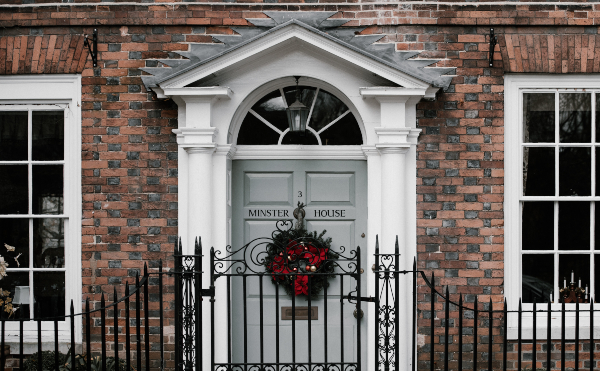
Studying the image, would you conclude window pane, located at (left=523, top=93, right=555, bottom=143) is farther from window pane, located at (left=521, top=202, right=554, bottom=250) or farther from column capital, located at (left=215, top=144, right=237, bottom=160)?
column capital, located at (left=215, top=144, right=237, bottom=160)

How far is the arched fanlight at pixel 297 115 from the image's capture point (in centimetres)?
504

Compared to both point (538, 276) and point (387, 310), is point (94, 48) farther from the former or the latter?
point (538, 276)

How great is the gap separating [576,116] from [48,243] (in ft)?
17.1

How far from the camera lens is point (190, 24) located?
5230mm

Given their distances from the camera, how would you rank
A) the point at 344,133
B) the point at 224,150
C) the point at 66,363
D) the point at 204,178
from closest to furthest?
1. the point at 66,363
2. the point at 204,178
3. the point at 224,150
4. the point at 344,133

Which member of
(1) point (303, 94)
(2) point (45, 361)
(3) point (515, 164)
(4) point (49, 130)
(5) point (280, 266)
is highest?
(1) point (303, 94)

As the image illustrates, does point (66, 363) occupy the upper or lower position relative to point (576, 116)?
lower

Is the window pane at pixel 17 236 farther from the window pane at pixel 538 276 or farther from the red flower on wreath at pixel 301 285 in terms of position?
the window pane at pixel 538 276

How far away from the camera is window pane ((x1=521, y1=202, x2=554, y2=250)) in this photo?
5289 mm

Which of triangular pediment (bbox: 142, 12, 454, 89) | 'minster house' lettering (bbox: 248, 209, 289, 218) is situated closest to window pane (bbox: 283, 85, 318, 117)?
triangular pediment (bbox: 142, 12, 454, 89)

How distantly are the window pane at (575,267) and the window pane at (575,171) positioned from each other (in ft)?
1.98

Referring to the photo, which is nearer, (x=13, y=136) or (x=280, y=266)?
(x=280, y=266)

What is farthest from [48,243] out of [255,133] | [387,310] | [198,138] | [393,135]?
[393,135]

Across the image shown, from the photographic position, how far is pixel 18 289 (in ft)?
17.6
